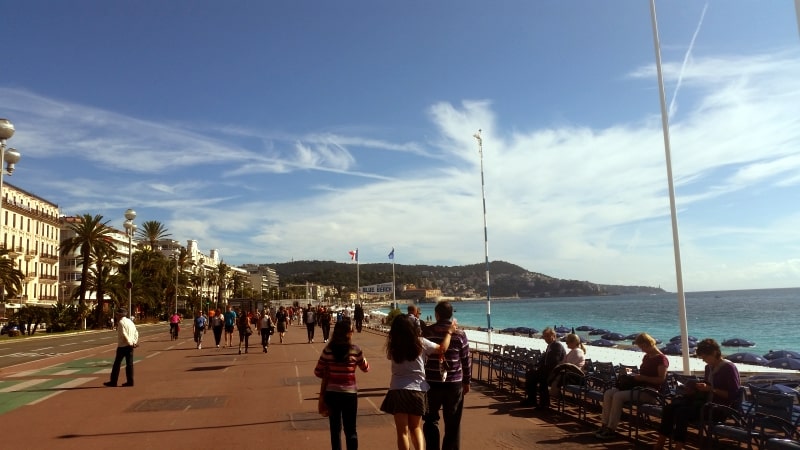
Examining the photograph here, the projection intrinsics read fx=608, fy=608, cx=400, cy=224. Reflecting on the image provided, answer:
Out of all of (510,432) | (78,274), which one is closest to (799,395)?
(510,432)

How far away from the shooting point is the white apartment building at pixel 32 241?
2699 inches

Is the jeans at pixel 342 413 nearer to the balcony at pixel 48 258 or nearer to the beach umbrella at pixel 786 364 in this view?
the beach umbrella at pixel 786 364

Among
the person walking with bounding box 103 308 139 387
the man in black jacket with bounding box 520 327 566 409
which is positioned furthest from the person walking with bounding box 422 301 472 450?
the person walking with bounding box 103 308 139 387

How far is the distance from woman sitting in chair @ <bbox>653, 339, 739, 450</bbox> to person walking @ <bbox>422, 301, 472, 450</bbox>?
2.56 meters

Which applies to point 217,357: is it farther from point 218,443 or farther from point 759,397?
point 759,397

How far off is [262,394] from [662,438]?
773 cm

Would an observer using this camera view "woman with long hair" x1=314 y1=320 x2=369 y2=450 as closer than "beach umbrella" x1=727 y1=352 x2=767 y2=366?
Yes

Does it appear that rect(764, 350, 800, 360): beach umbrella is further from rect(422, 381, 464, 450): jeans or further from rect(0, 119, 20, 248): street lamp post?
rect(0, 119, 20, 248): street lamp post

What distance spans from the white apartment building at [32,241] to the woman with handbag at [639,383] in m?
70.4

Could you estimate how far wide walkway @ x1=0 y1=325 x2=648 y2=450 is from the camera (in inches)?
317

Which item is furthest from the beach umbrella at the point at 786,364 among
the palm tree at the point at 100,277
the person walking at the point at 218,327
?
the palm tree at the point at 100,277

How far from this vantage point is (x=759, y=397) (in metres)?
6.86

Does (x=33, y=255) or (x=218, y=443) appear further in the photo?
(x=33, y=255)

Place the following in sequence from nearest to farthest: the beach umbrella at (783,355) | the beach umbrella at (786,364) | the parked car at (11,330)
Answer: the beach umbrella at (786,364) → the beach umbrella at (783,355) → the parked car at (11,330)
